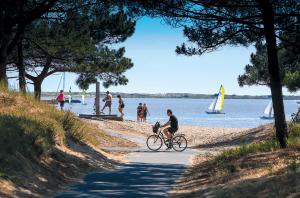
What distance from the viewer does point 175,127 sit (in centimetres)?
2284

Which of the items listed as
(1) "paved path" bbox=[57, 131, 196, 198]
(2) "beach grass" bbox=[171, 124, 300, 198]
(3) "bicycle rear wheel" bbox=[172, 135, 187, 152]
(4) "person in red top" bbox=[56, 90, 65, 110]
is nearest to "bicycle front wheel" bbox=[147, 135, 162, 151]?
(3) "bicycle rear wheel" bbox=[172, 135, 187, 152]

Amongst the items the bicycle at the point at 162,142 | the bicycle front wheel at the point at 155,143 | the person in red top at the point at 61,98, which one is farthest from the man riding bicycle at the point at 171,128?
the person in red top at the point at 61,98

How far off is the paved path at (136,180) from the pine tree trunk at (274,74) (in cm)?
283

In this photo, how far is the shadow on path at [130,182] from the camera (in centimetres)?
1129

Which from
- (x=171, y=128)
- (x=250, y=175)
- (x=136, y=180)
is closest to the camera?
(x=250, y=175)

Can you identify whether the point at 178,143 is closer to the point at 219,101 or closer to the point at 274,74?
the point at 274,74

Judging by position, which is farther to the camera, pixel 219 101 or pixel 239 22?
pixel 219 101

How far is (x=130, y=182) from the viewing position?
13.0 m

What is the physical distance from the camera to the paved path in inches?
447

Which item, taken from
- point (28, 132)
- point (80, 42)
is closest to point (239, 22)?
point (28, 132)

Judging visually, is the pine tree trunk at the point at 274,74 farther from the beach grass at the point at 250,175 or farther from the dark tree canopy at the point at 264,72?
the dark tree canopy at the point at 264,72

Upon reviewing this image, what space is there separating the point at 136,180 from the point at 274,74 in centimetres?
456

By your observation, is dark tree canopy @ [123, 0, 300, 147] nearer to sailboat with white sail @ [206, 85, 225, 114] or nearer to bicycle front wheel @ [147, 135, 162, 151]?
bicycle front wheel @ [147, 135, 162, 151]

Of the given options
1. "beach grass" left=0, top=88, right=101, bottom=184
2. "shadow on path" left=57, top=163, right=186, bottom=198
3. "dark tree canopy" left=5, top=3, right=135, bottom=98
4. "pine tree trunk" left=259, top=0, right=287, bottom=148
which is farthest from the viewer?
"dark tree canopy" left=5, top=3, right=135, bottom=98
